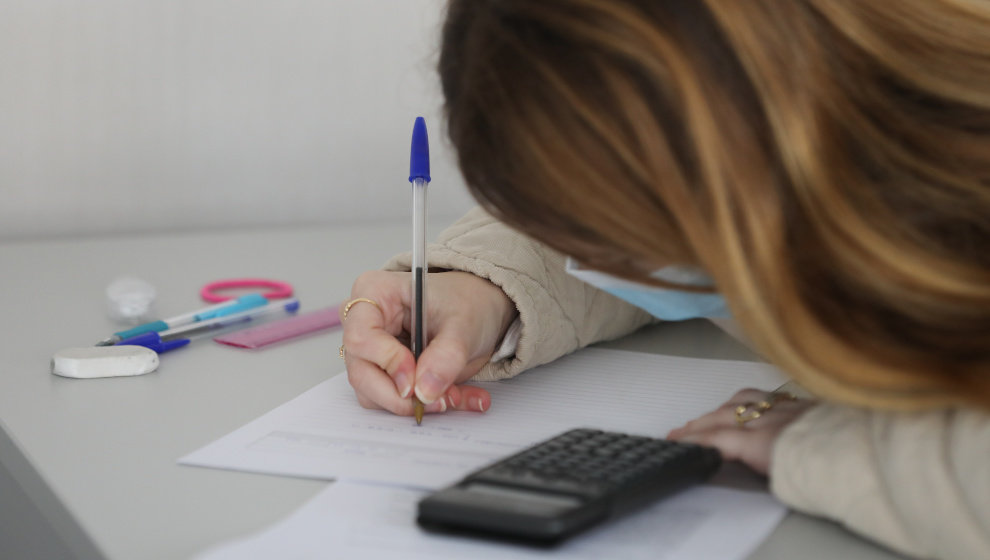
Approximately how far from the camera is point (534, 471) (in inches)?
19.8

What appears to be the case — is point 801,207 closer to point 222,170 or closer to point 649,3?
point 649,3

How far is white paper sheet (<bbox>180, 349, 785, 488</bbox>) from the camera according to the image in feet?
1.90

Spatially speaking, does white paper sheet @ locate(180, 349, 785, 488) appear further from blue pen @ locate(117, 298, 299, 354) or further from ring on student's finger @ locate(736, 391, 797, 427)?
blue pen @ locate(117, 298, 299, 354)

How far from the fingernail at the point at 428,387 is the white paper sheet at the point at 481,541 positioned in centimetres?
12

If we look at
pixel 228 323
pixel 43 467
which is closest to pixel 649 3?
pixel 43 467

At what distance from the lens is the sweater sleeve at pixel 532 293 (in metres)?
0.77

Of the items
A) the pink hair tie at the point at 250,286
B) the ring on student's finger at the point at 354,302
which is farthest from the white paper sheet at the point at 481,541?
the pink hair tie at the point at 250,286

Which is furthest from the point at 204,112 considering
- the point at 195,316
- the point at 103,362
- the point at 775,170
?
the point at 775,170

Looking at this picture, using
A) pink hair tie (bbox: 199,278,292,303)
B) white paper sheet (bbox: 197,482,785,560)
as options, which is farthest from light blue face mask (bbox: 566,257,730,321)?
pink hair tie (bbox: 199,278,292,303)

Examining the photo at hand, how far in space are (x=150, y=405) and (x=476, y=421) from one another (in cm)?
23

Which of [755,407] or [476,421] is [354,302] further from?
[755,407]

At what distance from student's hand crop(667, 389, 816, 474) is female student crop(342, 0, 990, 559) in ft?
0.08

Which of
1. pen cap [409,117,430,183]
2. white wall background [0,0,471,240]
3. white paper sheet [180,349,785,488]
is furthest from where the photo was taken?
white wall background [0,0,471,240]

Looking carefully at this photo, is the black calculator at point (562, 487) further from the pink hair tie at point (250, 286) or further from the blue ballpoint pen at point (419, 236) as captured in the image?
the pink hair tie at point (250, 286)
